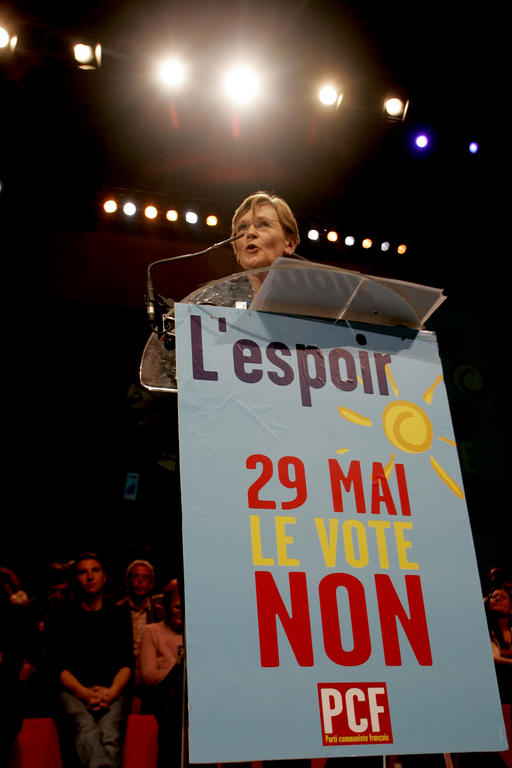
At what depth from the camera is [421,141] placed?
4.93 metres

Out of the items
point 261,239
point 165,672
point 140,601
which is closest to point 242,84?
point 261,239

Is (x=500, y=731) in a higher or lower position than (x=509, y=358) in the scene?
lower

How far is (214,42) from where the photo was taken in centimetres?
410

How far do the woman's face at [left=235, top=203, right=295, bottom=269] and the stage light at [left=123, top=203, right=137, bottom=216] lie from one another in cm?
357

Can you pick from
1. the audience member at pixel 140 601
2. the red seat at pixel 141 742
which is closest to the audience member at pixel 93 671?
the red seat at pixel 141 742

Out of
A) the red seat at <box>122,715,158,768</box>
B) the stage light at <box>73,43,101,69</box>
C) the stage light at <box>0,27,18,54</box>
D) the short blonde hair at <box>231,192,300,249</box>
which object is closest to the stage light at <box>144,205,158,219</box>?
the stage light at <box>73,43,101,69</box>

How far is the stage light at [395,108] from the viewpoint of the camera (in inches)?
179

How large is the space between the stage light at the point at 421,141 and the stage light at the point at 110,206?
7.93ft

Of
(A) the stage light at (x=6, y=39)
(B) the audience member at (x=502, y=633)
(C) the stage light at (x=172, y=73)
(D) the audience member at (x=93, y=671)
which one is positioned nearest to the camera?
(D) the audience member at (x=93, y=671)

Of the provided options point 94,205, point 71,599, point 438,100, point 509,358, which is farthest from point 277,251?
point 509,358

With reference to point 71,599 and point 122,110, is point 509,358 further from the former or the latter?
point 71,599

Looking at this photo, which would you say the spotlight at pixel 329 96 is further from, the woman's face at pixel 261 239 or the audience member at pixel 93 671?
the audience member at pixel 93 671

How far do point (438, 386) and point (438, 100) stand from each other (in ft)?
13.0

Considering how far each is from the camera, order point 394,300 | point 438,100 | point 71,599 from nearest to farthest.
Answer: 1. point 394,300
2. point 71,599
3. point 438,100
